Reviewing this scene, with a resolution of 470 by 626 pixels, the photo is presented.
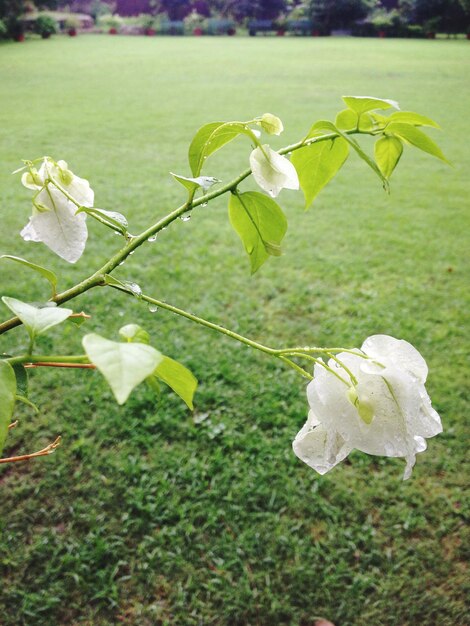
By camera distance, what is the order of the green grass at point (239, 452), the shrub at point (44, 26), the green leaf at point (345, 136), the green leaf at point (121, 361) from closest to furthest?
the green leaf at point (121, 361) → the green leaf at point (345, 136) → the green grass at point (239, 452) → the shrub at point (44, 26)

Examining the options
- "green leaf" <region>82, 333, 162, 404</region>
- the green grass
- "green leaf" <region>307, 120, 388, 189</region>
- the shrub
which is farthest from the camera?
the shrub

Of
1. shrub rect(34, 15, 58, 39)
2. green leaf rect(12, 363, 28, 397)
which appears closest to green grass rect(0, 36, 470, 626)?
green leaf rect(12, 363, 28, 397)

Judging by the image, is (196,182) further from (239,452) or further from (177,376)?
(239,452)

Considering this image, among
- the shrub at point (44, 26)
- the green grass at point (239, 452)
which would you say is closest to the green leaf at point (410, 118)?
the green grass at point (239, 452)

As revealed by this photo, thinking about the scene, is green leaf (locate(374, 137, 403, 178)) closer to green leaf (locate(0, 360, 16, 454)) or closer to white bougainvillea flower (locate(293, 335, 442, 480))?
white bougainvillea flower (locate(293, 335, 442, 480))

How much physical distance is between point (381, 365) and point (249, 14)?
2176 cm

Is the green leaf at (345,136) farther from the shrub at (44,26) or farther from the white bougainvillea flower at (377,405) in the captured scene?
the shrub at (44,26)

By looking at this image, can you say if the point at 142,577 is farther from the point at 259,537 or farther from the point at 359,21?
the point at 359,21

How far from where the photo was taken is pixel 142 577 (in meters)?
1.24

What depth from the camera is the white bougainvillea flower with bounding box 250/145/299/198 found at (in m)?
0.30

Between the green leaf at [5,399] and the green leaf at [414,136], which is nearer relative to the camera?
the green leaf at [5,399]

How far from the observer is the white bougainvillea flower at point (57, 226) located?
1.14 ft

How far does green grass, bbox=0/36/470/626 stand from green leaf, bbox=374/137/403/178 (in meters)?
1.07

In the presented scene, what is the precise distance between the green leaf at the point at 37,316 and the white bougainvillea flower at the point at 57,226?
10cm
